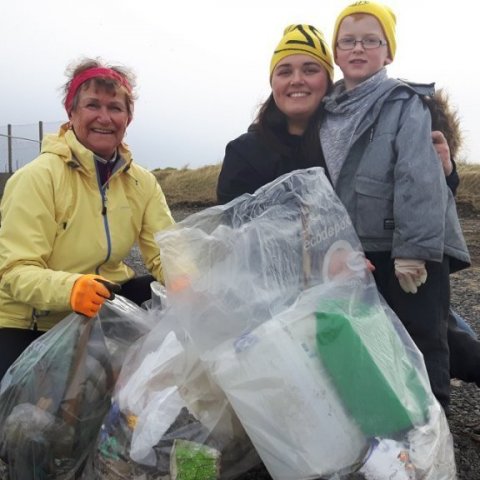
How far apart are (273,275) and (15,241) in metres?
0.96

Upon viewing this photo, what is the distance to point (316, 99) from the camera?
7.68 feet

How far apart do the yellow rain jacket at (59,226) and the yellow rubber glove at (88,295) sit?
5cm

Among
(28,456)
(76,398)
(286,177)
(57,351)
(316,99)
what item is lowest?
(28,456)

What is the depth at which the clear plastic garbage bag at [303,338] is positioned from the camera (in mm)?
1391

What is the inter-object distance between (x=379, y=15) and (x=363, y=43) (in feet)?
0.44

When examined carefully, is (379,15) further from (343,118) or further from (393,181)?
(393,181)

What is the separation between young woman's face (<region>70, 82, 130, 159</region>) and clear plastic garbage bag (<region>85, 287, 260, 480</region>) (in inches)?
35.5

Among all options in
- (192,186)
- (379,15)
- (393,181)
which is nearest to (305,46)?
(379,15)

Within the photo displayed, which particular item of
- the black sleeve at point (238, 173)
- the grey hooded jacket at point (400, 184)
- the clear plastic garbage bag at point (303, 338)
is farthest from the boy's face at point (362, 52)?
the clear plastic garbage bag at point (303, 338)

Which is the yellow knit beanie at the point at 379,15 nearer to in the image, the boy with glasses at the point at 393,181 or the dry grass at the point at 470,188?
the boy with glasses at the point at 393,181

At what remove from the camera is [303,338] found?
145 cm

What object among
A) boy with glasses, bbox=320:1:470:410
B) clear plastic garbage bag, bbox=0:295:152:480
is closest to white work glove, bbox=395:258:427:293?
boy with glasses, bbox=320:1:470:410

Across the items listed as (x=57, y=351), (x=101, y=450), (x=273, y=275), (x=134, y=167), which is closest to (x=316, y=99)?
(x=134, y=167)

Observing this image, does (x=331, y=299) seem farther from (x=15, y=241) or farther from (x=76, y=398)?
(x=15, y=241)
